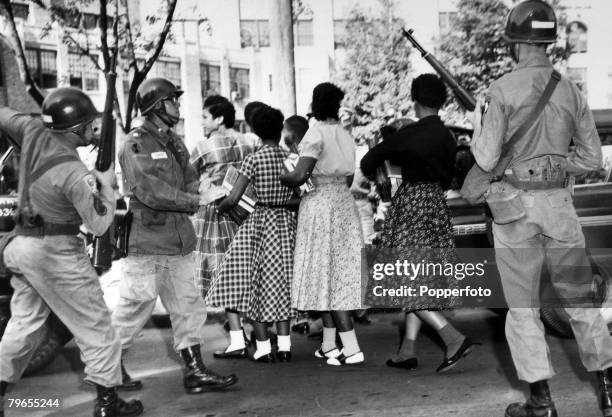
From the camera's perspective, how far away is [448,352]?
5773 millimetres

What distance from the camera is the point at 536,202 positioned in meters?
4.43

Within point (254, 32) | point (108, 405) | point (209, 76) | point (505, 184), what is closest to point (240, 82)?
point (209, 76)

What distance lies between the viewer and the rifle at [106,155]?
5012mm

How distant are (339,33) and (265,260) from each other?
2583 centimetres

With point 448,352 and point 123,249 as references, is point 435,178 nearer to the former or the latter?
point 448,352

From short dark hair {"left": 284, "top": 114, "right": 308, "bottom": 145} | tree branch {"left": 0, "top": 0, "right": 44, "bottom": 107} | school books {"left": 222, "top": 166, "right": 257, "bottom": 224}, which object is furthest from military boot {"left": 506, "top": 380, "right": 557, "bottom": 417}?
tree branch {"left": 0, "top": 0, "right": 44, "bottom": 107}

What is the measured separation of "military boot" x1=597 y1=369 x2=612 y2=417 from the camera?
4441 millimetres

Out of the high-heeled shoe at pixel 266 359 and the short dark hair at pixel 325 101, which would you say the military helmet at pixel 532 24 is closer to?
the short dark hair at pixel 325 101

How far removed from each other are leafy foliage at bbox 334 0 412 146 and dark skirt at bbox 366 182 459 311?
72.8 feet

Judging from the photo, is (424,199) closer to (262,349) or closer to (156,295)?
(262,349)

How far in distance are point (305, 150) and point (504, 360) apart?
203 cm

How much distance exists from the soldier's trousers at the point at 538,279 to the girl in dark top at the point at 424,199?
4.39 feet

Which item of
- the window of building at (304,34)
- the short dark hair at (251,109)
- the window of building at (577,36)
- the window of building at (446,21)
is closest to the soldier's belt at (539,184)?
the short dark hair at (251,109)

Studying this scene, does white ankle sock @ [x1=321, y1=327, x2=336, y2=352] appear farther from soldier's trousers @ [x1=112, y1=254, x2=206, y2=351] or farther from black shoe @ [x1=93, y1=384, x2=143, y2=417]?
black shoe @ [x1=93, y1=384, x2=143, y2=417]
